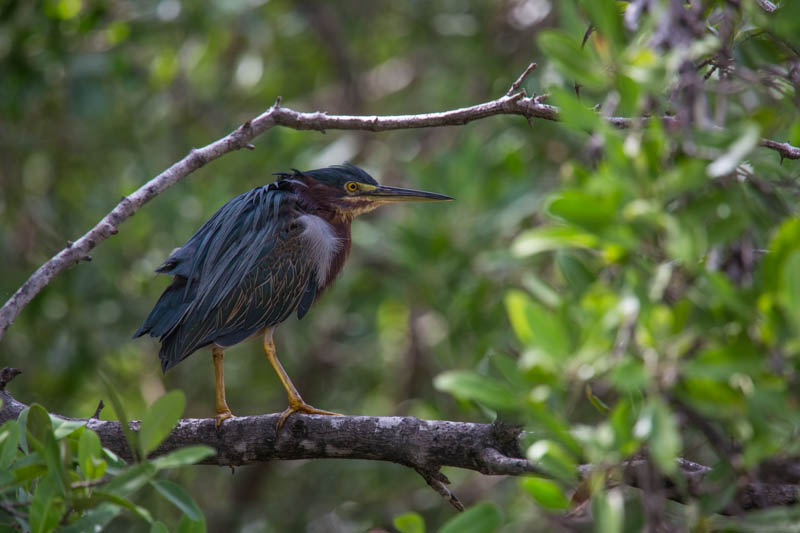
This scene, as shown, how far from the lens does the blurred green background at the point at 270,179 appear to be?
19.0 feet

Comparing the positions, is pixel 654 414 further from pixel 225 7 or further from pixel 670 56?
pixel 225 7

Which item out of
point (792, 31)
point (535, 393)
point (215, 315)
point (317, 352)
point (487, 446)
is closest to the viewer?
point (535, 393)

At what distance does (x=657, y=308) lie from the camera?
1.37 metres

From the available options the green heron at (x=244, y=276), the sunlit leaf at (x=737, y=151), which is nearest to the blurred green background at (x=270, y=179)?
the green heron at (x=244, y=276)

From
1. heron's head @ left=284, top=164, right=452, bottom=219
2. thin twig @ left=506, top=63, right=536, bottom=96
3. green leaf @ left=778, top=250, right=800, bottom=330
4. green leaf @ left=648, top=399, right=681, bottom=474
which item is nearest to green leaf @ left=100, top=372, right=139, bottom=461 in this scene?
green leaf @ left=648, top=399, right=681, bottom=474

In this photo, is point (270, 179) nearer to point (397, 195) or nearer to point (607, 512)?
point (397, 195)

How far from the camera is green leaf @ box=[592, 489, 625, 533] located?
53.0 inches

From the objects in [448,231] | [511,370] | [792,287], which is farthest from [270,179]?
[792,287]

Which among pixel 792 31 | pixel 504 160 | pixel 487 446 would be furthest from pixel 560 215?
pixel 504 160

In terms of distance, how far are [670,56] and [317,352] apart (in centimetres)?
599

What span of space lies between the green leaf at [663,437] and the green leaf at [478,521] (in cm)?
49

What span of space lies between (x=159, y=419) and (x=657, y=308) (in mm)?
1196

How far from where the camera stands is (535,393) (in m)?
1.44

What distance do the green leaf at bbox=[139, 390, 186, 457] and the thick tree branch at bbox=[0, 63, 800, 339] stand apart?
4.25ft
